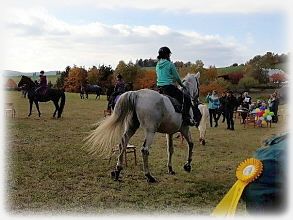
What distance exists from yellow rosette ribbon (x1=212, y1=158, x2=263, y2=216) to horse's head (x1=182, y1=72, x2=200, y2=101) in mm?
3572

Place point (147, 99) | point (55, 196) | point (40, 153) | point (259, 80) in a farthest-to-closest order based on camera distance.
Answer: point (259, 80)
point (40, 153)
point (147, 99)
point (55, 196)

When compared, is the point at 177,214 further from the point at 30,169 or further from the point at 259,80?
the point at 259,80

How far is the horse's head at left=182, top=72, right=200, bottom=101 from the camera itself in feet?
23.5

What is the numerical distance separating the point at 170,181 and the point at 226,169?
1.52m

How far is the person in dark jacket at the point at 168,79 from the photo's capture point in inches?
253

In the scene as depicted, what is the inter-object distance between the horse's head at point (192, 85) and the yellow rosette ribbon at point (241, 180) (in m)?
3.57

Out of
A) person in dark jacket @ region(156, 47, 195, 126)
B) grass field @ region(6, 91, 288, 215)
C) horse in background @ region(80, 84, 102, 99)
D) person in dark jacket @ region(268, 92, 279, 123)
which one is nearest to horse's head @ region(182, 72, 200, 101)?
person in dark jacket @ region(156, 47, 195, 126)

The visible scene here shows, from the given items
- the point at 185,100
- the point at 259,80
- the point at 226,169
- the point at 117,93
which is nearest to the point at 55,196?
the point at 185,100

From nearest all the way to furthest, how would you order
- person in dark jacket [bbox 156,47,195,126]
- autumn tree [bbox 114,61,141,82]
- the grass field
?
the grass field
person in dark jacket [bbox 156,47,195,126]
autumn tree [bbox 114,61,141,82]

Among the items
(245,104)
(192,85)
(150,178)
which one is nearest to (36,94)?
(245,104)

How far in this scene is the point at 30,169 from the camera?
6562 millimetres

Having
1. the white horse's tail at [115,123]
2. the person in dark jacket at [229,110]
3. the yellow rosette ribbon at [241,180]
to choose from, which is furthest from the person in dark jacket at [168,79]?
the person in dark jacket at [229,110]

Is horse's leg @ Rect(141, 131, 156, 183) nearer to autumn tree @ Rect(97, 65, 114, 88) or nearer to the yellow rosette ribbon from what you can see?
the yellow rosette ribbon

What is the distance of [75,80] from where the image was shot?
115 feet
